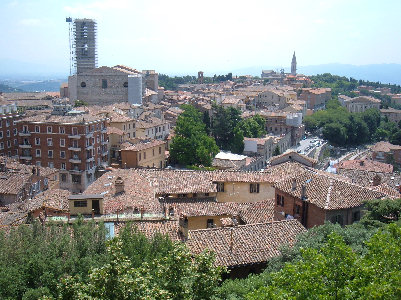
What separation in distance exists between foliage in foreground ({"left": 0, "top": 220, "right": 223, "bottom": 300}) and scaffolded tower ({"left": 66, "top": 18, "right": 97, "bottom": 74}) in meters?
83.2

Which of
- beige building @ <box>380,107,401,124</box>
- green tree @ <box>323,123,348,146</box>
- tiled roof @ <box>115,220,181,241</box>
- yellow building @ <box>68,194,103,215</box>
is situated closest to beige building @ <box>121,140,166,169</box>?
yellow building @ <box>68,194,103,215</box>

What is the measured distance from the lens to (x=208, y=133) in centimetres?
6800

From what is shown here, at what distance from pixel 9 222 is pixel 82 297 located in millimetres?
12046

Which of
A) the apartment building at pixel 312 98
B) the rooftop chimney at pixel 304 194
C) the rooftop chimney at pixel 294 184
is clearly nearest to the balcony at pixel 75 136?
the rooftop chimney at pixel 294 184

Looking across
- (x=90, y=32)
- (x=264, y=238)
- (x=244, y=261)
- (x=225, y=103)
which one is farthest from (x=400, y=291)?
(x=90, y=32)

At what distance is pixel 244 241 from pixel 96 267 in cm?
751

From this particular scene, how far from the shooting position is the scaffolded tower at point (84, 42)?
9531 centimetres

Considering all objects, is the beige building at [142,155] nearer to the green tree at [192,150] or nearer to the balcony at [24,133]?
the green tree at [192,150]

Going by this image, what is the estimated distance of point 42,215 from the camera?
2111 centimetres

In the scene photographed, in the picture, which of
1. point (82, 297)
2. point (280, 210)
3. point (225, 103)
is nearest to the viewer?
point (82, 297)

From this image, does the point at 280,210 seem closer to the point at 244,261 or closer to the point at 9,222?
the point at 244,261

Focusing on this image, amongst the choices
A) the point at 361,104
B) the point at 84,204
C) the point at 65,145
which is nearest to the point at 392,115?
the point at 361,104

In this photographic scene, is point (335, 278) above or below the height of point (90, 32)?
below

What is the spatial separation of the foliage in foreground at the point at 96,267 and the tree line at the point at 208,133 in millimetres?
33340
